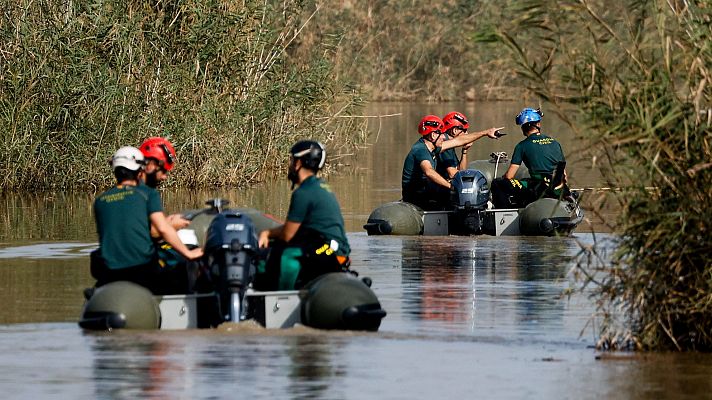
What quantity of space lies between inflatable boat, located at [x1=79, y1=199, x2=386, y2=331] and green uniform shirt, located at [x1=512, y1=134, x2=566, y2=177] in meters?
9.73

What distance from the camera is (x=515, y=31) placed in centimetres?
1301

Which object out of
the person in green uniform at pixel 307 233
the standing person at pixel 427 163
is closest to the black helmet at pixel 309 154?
the person in green uniform at pixel 307 233

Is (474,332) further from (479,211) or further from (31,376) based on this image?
(479,211)

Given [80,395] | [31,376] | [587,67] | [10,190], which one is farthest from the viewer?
[10,190]

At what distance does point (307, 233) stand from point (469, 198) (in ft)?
27.6

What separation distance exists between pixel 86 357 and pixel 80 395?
145cm

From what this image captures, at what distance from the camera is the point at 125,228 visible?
13898 mm

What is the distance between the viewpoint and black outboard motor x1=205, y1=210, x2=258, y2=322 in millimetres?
13297

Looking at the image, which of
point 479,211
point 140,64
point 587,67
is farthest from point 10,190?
point 587,67

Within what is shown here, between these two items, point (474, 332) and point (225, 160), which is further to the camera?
point (225, 160)

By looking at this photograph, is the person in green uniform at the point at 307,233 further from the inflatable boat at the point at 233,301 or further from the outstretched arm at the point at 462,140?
the outstretched arm at the point at 462,140

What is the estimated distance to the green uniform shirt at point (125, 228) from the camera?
13891 millimetres

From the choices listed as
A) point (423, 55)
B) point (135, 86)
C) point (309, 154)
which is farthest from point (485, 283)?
Answer: point (423, 55)

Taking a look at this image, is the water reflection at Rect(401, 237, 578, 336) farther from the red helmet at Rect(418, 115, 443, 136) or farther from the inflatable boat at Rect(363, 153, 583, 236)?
the red helmet at Rect(418, 115, 443, 136)
